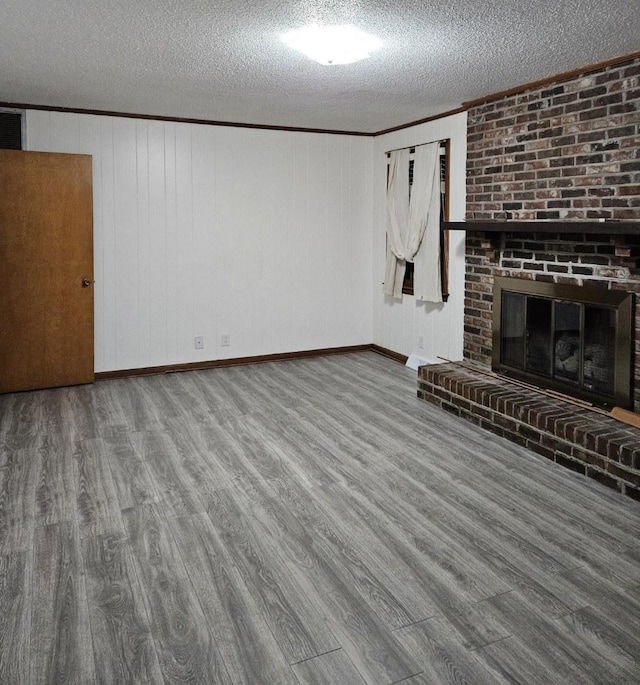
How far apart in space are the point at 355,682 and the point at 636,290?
9.24 feet

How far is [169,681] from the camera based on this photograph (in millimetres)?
1880

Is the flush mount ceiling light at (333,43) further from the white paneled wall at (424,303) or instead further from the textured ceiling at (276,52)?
the white paneled wall at (424,303)

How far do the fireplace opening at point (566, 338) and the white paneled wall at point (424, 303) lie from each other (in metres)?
0.62

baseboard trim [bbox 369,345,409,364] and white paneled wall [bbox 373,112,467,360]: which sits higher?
white paneled wall [bbox 373,112,467,360]

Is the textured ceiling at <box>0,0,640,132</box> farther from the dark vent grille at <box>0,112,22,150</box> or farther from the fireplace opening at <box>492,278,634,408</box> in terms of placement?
the fireplace opening at <box>492,278,634,408</box>

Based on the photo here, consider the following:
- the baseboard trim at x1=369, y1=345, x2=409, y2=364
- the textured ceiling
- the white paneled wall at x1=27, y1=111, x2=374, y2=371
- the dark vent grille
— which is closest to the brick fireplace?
the textured ceiling

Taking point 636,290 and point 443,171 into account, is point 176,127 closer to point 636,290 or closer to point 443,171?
point 443,171

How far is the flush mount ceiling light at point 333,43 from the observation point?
10.9 ft

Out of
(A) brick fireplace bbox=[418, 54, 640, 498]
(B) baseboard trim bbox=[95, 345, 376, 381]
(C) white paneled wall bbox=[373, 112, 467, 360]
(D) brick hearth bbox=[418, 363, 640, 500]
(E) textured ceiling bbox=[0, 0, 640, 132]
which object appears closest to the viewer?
(E) textured ceiling bbox=[0, 0, 640, 132]

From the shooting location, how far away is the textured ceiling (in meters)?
2.99

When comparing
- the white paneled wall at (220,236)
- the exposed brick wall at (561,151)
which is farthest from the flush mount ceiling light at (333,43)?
the white paneled wall at (220,236)

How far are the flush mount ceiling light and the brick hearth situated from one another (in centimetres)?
226

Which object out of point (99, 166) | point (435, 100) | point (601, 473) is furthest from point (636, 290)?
point (99, 166)

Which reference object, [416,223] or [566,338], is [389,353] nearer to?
[416,223]
